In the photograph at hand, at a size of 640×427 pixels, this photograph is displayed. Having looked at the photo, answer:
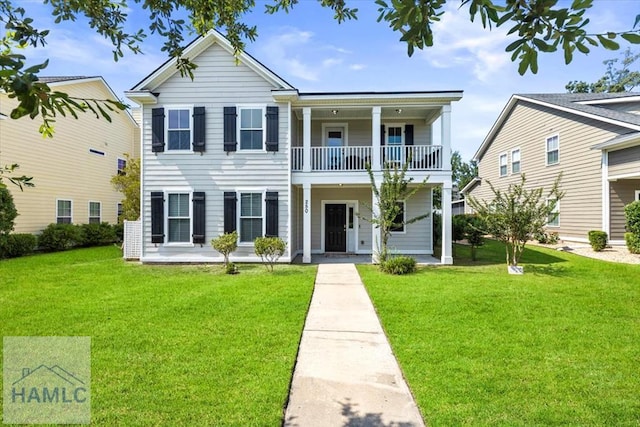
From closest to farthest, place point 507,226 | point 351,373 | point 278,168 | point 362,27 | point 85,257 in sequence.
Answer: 1. point 362,27
2. point 351,373
3. point 507,226
4. point 278,168
5. point 85,257

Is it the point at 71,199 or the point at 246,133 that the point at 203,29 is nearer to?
the point at 246,133

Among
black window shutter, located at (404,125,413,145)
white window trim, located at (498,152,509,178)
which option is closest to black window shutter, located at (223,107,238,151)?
black window shutter, located at (404,125,413,145)

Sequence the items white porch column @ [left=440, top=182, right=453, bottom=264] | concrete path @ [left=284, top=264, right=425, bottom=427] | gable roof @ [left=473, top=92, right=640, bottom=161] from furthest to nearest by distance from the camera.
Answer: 1. gable roof @ [left=473, top=92, right=640, bottom=161]
2. white porch column @ [left=440, top=182, right=453, bottom=264]
3. concrete path @ [left=284, top=264, right=425, bottom=427]

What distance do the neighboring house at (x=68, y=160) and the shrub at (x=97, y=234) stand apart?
83 cm

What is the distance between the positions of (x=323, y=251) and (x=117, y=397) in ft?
35.7

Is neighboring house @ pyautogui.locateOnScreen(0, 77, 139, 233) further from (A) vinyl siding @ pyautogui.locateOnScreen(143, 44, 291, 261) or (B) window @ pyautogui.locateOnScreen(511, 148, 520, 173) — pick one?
(B) window @ pyautogui.locateOnScreen(511, 148, 520, 173)

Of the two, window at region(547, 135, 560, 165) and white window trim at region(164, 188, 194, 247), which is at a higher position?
window at region(547, 135, 560, 165)

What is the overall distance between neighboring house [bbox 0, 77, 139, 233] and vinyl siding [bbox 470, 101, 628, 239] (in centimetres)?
1973

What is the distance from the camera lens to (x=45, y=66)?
1.20 metres

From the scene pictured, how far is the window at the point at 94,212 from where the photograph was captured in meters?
18.2

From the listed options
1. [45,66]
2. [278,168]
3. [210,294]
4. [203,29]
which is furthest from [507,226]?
[45,66]

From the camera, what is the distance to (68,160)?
1678cm

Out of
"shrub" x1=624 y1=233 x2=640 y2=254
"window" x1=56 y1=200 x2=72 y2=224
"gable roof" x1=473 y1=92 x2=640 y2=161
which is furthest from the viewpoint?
"window" x1=56 y1=200 x2=72 y2=224

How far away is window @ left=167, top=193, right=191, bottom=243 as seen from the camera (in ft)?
38.9
